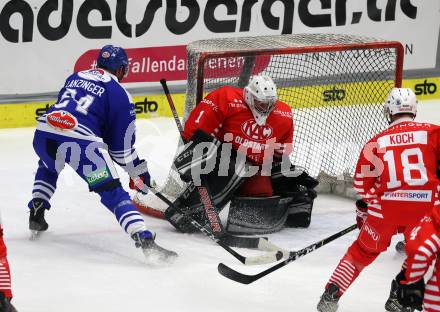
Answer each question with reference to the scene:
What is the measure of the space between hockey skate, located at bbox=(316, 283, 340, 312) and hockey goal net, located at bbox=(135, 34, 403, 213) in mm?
1739

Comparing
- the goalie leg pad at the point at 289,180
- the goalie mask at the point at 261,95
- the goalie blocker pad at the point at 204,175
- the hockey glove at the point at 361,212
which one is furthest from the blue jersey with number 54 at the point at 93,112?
the hockey glove at the point at 361,212

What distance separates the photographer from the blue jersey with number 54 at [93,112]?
5332mm

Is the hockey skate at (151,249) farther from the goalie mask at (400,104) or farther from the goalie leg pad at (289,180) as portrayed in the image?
the goalie mask at (400,104)

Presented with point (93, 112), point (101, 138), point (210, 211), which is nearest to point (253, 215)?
point (210, 211)

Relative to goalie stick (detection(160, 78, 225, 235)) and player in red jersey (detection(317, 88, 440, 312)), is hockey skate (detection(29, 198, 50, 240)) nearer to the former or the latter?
goalie stick (detection(160, 78, 225, 235))

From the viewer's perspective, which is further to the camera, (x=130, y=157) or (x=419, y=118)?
(x=419, y=118)

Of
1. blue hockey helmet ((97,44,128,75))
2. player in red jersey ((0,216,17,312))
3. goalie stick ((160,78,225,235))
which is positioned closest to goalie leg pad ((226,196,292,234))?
goalie stick ((160,78,225,235))

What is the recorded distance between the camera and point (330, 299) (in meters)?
4.51

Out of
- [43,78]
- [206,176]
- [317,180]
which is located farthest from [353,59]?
[43,78]

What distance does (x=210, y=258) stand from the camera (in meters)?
5.38

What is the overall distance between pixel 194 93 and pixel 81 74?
2.46ft

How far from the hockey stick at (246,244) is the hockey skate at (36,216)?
1.89 ft

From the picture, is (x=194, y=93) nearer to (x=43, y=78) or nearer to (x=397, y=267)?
(x=397, y=267)

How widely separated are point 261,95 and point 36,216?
1.29 meters
